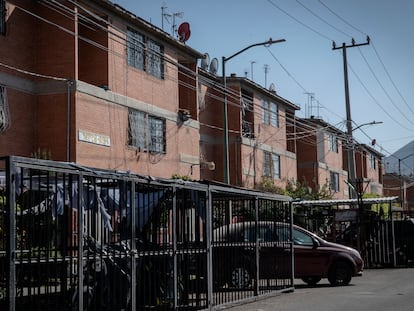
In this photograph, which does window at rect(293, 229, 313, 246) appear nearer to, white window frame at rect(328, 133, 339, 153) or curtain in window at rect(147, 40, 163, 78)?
curtain in window at rect(147, 40, 163, 78)

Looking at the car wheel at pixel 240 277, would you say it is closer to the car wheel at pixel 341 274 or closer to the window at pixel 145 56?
the car wheel at pixel 341 274

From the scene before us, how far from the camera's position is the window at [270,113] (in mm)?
43094

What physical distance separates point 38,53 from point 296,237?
1143cm

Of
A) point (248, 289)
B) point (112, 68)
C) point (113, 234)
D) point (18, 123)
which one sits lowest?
point (248, 289)

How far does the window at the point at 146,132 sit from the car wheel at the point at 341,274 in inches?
420

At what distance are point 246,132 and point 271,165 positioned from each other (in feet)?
12.9

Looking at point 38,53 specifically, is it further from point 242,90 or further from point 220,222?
point 242,90

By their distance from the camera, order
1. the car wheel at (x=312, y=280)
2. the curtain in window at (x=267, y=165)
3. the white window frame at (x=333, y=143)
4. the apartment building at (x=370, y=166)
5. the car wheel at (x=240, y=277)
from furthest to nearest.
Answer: the apartment building at (x=370, y=166) < the white window frame at (x=333, y=143) < the curtain in window at (x=267, y=165) < the car wheel at (x=312, y=280) < the car wheel at (x=240, y=277)

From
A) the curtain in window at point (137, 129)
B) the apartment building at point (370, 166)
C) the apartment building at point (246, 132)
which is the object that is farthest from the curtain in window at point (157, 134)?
the apartment building at point (370, 166)

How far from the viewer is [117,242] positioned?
10.3 meters

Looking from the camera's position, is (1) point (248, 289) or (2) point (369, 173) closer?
(1) point (248, 289)

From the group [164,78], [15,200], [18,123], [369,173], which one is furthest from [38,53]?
[369,173]

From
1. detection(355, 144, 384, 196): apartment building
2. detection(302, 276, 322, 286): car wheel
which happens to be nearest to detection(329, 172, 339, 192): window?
detection(355, 144, 384, 196): apartment building

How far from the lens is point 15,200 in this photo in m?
8.03
